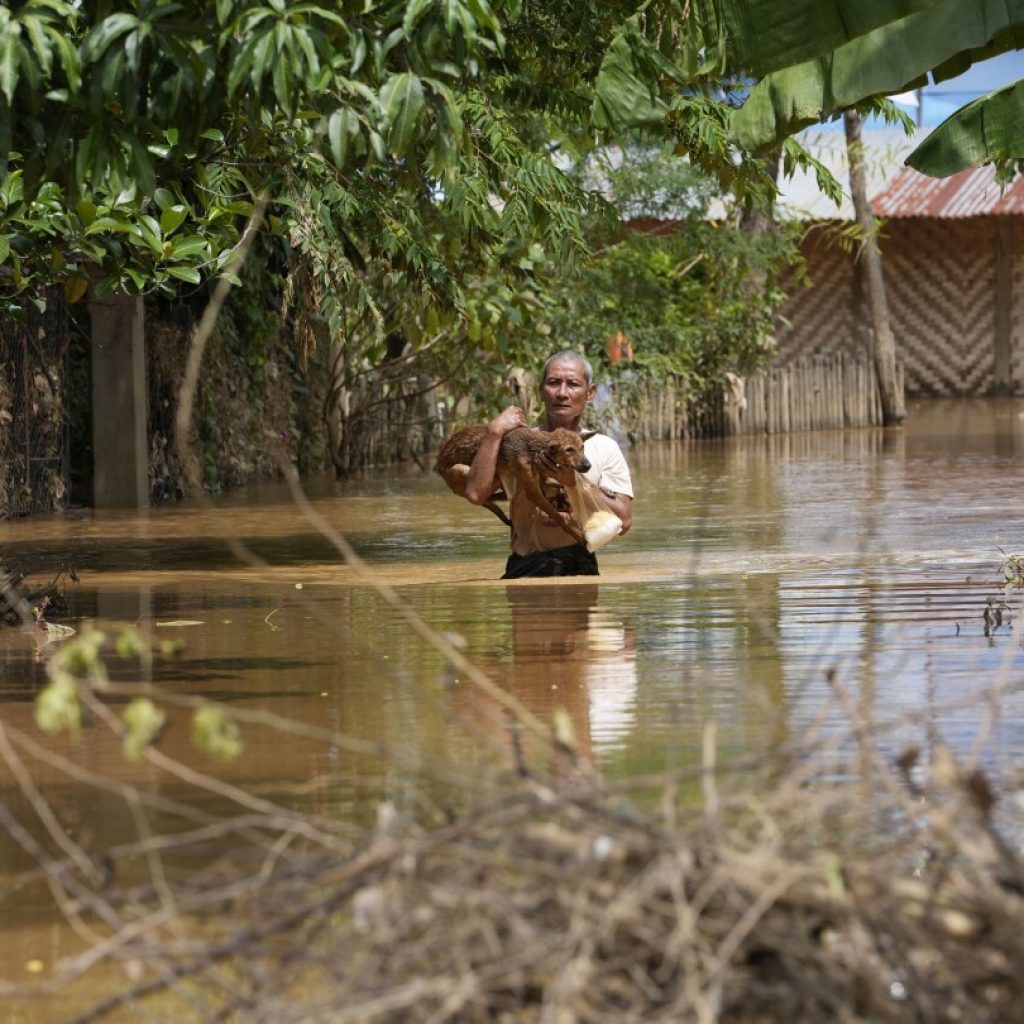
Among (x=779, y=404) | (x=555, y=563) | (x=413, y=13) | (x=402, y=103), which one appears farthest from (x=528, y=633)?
(x=779, y=404)

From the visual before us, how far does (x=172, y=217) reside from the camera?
29.1ft

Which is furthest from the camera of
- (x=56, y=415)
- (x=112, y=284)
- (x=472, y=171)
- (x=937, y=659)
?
(x=56, y=415)

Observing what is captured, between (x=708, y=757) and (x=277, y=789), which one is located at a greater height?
(x=708, y=757)

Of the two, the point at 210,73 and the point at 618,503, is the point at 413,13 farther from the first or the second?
the point at 618,503

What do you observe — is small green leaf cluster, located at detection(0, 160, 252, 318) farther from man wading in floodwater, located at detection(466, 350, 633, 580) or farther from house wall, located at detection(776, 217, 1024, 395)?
house wall, located at detection(776, 217, 1024, 395)

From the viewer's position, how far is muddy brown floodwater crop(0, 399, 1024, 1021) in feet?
17.7

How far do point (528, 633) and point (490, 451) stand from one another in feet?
4.12

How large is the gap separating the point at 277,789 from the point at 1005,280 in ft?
96.3

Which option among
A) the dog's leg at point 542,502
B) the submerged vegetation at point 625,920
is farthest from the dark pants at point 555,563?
the submerged vegetation at point 625,920

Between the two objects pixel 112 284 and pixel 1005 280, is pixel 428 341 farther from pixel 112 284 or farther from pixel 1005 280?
pixel 1005 280

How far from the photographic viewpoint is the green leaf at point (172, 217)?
28.9ft

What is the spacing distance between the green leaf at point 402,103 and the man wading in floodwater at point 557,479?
11.5ft

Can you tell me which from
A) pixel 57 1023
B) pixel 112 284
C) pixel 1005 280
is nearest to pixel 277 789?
pixel 57 1023

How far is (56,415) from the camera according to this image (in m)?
15.3
